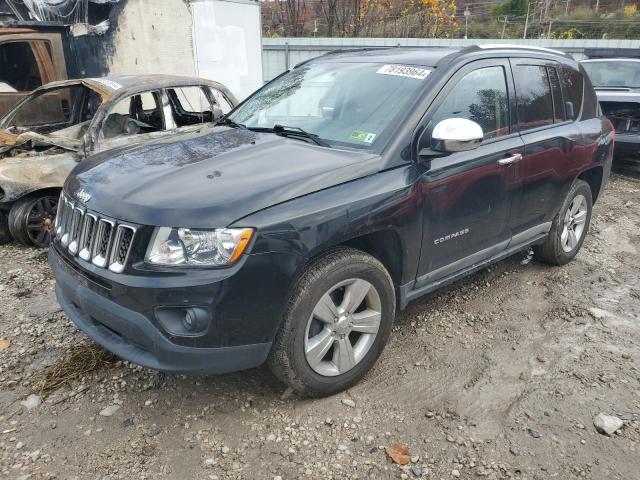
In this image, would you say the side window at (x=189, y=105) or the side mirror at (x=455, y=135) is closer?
the side mirror at (x=455, y=135)

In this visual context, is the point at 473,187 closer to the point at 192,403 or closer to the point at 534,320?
the point at 534,320

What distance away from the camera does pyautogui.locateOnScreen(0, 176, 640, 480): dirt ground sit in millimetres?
2451

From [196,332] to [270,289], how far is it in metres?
0.38

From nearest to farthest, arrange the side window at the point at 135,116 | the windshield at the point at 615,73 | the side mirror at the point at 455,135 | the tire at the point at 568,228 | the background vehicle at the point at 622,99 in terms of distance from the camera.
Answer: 1. the side mirror at the point at 455,135
2. the tire at the point at 568,228
3. the side window at the point at 135,116
4. the background vehicle at the point at 622,99
5. the windshield at the point at 615,73

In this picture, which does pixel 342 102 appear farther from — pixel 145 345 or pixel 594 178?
pixel 594 178

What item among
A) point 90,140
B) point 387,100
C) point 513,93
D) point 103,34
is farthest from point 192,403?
point 103,34

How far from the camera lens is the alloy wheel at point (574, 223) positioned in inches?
179

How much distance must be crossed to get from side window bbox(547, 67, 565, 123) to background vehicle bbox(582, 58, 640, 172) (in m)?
4.63

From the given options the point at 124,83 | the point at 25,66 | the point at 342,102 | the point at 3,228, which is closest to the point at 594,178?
the point at 342,102

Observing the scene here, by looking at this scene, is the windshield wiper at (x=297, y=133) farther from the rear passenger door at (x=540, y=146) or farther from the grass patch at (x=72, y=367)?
the grass patch at (x=72, y=367)

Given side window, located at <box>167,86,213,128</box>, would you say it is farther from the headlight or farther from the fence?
the fence

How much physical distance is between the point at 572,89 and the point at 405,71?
190 cm

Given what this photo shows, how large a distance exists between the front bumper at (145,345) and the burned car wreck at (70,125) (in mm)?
2109

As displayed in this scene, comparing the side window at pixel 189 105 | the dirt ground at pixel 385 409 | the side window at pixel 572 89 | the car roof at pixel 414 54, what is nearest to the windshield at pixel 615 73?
the side window at pixel 572 89
